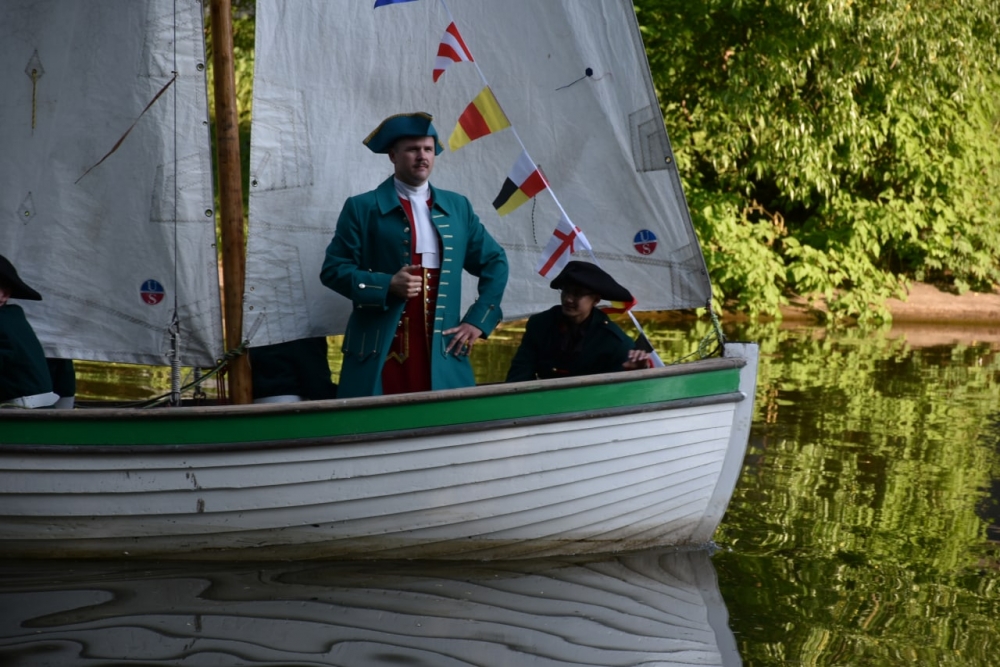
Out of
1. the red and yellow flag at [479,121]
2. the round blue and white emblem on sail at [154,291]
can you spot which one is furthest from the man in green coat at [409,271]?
the round blue and white emblem on sail at [154,291]

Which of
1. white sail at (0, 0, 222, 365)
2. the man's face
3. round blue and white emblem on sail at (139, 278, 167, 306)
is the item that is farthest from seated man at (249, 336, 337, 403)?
the man's face

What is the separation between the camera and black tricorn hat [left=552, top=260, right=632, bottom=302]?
4.98m

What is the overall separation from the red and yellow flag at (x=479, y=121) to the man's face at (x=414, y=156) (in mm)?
406

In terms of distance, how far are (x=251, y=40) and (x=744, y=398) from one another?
1134 centimetres

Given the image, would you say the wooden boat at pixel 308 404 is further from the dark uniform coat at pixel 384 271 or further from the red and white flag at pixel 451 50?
the dark uniform coat at pixel 384 271

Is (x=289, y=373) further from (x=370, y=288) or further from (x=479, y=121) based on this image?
(x=479, y=121)

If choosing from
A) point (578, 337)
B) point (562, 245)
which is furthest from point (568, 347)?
point (562, 245)

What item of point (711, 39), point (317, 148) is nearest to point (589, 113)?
point (317, 148)

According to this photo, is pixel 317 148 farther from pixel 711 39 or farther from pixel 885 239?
pixel 885 239

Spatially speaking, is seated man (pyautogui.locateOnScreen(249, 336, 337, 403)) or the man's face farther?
seated man (pyautogui.locateOnScreen(249, 336, 337, 403))

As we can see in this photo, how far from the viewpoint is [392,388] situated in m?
4.99

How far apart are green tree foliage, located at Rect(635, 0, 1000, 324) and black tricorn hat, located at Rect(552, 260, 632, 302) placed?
874cm

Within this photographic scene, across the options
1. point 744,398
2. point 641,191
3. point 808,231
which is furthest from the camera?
point 808,231

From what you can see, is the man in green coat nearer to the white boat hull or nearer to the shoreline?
the white boat hull
